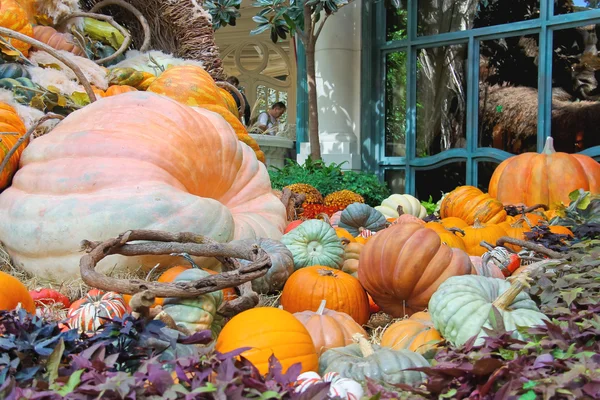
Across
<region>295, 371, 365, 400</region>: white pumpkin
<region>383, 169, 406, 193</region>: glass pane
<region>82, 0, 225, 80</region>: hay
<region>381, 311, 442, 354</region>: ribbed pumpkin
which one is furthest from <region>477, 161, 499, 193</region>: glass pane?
<region>295, 371, 365, 400</region>: white pumpkin

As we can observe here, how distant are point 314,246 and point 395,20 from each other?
17.0 ft

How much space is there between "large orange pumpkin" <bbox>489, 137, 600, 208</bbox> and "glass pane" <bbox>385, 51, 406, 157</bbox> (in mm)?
2680

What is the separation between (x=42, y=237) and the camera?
2.68 metres

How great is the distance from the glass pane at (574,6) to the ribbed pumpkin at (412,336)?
5273mm

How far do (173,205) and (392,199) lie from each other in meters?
2.93

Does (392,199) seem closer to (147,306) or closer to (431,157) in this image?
(431,157)

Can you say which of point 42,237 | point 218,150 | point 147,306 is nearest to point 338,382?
point 147,306

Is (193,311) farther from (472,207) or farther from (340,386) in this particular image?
(472,207)

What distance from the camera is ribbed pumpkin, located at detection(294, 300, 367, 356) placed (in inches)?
80.7

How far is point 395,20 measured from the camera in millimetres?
7570

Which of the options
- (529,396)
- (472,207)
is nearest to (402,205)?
(472,207)

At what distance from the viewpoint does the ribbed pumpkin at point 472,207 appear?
4371 mm

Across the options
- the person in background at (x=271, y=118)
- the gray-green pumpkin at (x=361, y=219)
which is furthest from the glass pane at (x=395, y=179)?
the gray-green pumpkin at (x=361, y=219)

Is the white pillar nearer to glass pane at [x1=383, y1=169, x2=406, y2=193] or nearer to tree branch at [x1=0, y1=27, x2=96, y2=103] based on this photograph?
glass pane at [x1=383, y1=169, x2=406, y2=193]
